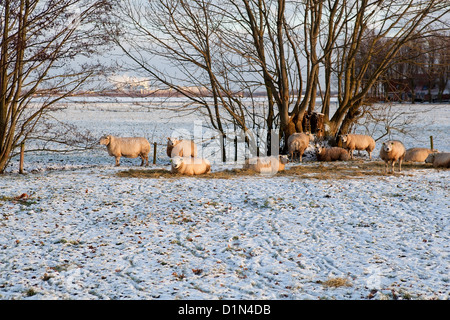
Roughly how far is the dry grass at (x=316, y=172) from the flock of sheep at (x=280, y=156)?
0.36 metres

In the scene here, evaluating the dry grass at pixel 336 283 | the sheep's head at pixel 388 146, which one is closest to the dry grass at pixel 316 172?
the sheep's head at pixel 388 146

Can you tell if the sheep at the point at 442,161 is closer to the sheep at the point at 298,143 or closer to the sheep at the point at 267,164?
the sheep at the point at 298,143

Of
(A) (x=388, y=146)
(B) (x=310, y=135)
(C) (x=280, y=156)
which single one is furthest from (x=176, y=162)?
(B) (x=310, y=135)

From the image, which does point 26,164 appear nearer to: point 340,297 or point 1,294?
point 1,294

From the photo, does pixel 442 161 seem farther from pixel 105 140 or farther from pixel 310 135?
pixel 105 140

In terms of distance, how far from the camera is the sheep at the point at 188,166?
14.4 meters

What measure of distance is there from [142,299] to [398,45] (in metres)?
17.3

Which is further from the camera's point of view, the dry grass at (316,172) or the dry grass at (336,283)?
the dry grass at (316,172)

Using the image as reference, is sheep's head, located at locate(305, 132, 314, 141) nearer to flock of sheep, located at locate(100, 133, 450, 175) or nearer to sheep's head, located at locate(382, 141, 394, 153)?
flock of sheep, located at locate(100, 133, 450, 175)

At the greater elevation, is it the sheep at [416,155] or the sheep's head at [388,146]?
the sheep's head at [388,146]

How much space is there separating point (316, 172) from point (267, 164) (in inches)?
70.4

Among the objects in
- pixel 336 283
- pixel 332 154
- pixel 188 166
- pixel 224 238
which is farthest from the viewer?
pixel 332 154

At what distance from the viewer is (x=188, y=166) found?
48.2 ft

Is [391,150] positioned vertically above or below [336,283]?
above
